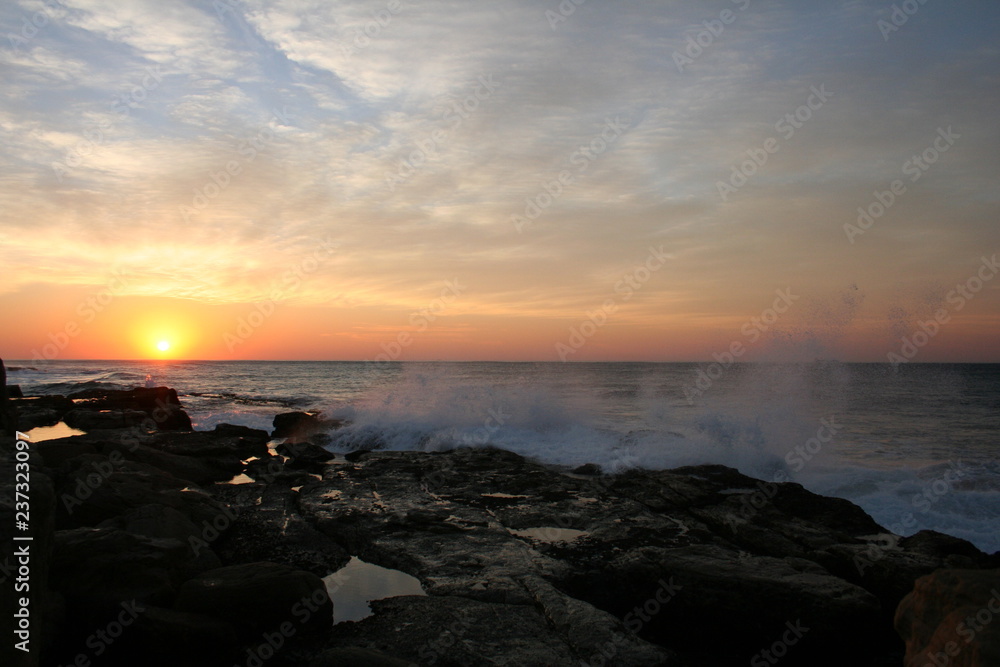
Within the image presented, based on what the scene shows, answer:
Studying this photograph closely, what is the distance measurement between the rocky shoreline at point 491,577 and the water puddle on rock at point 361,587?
13cm

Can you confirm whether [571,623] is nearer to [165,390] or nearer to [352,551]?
[352,551]

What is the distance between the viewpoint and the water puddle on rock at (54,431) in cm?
1964

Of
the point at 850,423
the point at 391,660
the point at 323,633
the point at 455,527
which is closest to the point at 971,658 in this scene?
the point at 391,660

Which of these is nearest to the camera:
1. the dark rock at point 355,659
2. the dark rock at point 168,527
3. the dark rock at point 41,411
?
the dark rock at point 355,659

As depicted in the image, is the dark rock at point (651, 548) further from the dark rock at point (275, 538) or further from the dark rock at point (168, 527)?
the dark rock at point (168, 527)

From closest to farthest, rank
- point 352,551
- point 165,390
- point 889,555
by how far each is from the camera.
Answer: point 889,555
point 352,551
point 165,390

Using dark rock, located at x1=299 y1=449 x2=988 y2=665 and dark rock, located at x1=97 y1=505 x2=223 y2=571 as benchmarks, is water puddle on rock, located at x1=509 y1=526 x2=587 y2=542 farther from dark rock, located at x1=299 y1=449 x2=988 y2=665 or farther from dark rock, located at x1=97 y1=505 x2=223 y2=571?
dark rock, located at x1=97 y1=505 x2=223 y2=571

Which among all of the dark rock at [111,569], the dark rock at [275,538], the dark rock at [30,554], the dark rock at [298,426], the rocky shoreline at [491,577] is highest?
the dark rock at [30,554]

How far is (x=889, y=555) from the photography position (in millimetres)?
7152

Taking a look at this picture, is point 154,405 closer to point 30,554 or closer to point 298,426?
point 298,426

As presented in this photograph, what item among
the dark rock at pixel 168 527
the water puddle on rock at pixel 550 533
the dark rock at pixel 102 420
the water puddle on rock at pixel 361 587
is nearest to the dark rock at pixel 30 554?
the dark rock at pixel 168 527

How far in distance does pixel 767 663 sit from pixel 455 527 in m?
5.05

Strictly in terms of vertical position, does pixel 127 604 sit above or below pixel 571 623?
above

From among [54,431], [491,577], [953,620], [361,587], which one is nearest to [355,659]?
[361,587]
